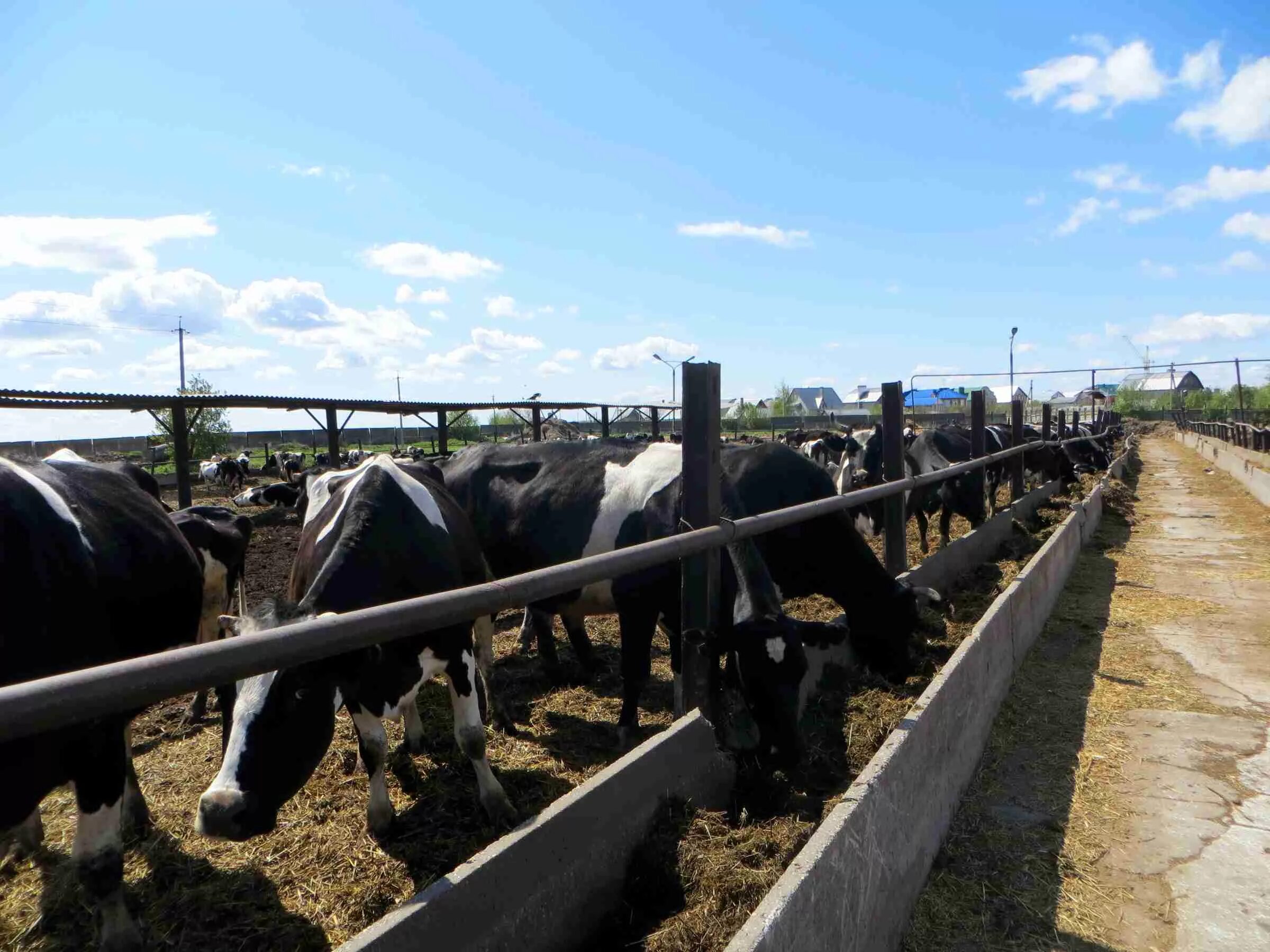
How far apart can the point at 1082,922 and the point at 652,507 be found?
2.80 metres

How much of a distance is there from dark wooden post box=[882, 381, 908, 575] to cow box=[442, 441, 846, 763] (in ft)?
5.99

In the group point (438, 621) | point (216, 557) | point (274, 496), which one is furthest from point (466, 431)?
point (438, 621)

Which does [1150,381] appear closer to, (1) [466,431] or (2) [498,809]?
(1) [466,431]

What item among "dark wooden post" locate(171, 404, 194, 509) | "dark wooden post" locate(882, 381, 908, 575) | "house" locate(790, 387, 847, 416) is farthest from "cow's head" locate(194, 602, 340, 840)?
"house" locate(790, 387, 847, 416)

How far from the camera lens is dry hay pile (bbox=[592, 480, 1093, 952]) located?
2.34 m

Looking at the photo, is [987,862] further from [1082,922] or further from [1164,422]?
[1164,422]

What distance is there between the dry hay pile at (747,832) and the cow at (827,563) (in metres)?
0.20

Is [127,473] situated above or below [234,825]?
above

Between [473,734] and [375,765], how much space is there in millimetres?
439

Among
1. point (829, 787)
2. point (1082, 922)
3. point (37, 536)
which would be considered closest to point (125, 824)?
point (37, 536)

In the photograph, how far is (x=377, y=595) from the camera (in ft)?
11.2

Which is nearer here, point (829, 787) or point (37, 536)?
point (37, 536)

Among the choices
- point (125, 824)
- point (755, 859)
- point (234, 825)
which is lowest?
point (125, 824)

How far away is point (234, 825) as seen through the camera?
240 centimetres
